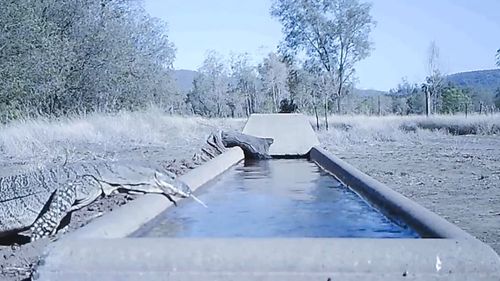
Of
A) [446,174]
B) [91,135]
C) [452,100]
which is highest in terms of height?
[452,100]

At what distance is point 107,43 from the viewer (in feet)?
81.8

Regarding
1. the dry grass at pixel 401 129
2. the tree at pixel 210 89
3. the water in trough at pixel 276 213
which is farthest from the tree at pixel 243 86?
the water in trough at pixel 276 213

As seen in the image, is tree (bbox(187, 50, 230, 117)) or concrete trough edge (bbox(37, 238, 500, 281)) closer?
concrete trough edge (bbox(37, 238, 500, 281))

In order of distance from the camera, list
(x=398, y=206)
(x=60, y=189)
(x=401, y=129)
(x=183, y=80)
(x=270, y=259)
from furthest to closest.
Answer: (x=183, y=80) < (x=401, y=129) < (x=60, y=189) < (x=398, y=206) < (x=270, y=259)

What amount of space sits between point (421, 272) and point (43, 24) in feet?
69.3

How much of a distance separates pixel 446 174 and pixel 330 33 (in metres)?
28.1

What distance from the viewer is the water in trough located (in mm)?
4641

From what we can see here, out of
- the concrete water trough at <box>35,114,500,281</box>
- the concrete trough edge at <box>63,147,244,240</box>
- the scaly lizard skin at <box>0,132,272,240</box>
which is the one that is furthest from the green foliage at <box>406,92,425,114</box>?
the concrete water trough at <box>35,114,500,281</box>

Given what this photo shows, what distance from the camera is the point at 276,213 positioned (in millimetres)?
5695

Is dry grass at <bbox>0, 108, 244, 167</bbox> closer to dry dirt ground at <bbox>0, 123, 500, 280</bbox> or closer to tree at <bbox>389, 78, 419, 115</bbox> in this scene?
dry dirt ground at <bbox>0, 123, 500, 280</bbox>

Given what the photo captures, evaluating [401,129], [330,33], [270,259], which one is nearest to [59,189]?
[270,259]

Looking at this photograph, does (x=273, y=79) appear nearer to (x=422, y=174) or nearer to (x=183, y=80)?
(x=183, y=80)

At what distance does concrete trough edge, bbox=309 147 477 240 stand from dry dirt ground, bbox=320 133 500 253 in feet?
3.44

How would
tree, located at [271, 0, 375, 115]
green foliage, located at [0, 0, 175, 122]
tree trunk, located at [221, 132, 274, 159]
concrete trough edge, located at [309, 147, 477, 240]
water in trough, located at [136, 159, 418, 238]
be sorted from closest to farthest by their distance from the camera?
concrete trough edge, located at [309, 147, 477, 240]
water in trough, located at [136, 159, 418, 238]
tree trunk, located at [221, 132, 274, 159]
green foliage, located at [0, 0, 175, 122]
tree, located at [271, 0, 375, 115]
